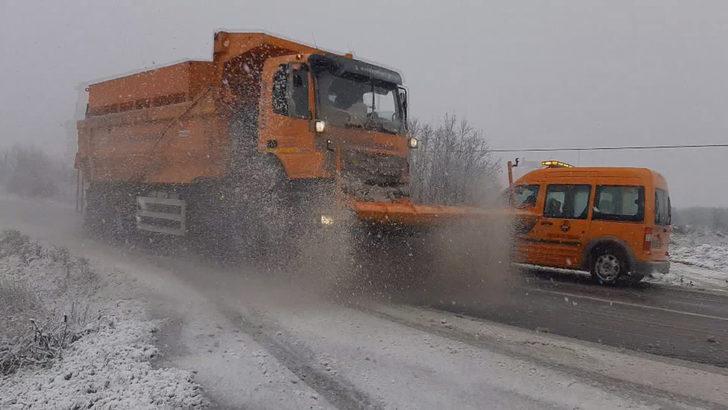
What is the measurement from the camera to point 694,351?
504 cm

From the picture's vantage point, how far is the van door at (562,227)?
959 centimetres

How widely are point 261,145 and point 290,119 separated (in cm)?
71

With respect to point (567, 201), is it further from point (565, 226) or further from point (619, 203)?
point (619, 203)

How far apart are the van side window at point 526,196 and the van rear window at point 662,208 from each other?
2.04 meters

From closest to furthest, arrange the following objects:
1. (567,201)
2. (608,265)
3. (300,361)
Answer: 1. (300,361)
2. (608,265)
3. (567,201)

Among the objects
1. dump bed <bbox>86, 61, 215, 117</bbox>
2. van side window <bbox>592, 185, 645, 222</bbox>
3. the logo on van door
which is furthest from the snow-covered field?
dump bed <bbox>86, 61, 215, 117</bbox>

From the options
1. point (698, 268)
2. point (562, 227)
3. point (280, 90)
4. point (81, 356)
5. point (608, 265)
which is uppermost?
point (280, 90)

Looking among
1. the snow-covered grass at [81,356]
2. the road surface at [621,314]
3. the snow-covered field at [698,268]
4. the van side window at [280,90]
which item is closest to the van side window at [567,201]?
the road surface at [621,314]

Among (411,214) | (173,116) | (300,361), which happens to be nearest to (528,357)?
(300,361)

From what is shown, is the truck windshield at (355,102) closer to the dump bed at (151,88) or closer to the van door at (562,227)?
the dump bed at (151,88)

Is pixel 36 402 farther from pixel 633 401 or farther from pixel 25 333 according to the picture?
pixel 633 401

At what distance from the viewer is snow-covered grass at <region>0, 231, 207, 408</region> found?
3361 mm

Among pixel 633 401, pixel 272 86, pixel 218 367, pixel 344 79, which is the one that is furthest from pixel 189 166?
pixel 633 401

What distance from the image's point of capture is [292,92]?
698 cm
